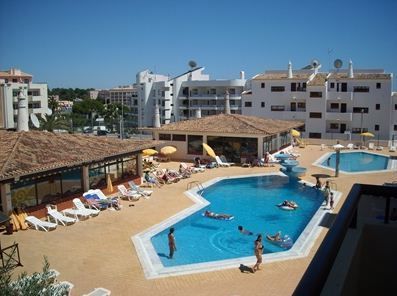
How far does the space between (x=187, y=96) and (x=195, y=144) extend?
44755mm

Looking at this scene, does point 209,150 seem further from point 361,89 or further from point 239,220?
point 361,89

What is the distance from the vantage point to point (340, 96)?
171ft

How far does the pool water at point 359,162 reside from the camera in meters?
33.2

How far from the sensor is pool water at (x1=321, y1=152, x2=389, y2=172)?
109 feet

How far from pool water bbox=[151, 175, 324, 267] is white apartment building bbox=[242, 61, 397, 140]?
25987 mm

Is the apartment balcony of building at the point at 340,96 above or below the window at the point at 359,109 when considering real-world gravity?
above

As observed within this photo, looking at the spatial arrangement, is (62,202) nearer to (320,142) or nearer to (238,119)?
(238,119)

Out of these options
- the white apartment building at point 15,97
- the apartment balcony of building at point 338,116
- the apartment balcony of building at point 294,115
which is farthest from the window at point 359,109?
the white apartment building at point 15,97

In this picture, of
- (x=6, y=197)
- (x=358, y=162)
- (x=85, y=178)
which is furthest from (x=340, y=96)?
(x=6, y=197)

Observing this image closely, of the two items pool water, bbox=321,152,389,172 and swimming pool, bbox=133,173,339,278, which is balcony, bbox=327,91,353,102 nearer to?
pool water, bbox=321,152,389,172

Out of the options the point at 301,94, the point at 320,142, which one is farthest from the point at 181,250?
the point at 301,94

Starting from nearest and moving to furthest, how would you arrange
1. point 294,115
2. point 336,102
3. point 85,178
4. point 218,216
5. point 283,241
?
point 283,241, point 218,216, point 85,178, point 336,102, point 294,115

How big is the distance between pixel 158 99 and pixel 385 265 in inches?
3238

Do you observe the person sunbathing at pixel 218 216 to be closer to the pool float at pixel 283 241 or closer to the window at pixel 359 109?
the pool float at pixel 283 241
